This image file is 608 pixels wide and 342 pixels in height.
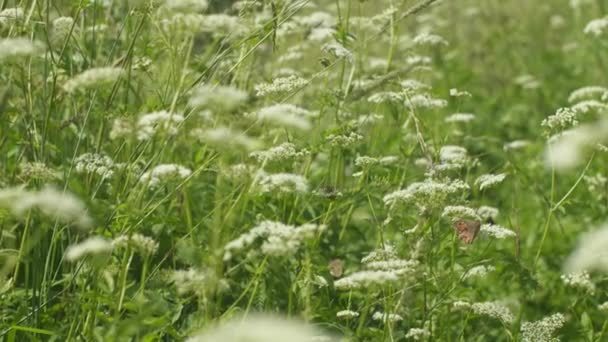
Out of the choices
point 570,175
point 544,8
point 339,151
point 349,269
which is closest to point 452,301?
point 349,269

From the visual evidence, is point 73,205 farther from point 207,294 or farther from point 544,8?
point 544,8

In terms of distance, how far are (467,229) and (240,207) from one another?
0.61 m

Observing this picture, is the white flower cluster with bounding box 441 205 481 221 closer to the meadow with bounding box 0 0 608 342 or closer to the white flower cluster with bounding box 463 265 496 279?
the meadow with bounding box 0 0 608 342

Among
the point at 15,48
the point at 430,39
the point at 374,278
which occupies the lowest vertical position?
the point at 374,278

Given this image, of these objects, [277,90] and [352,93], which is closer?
[277,90]

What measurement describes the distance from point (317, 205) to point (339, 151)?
0.21 m

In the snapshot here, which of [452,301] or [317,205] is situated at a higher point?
[317,205]

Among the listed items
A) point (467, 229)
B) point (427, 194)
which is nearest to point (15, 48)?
point (427, 194)

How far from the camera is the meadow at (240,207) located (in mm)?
2068

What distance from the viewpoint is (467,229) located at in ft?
8.45

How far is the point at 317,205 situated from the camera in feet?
11.0

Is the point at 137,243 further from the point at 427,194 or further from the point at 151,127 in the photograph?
the point at 427,194

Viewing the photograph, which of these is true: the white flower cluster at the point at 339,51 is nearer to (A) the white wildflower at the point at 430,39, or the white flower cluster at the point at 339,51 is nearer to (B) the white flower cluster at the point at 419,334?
(B) the white flower cluster at the point at 419,334

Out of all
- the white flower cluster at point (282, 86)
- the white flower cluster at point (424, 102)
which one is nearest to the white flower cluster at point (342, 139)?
the white flower cluster at point (282, 86)
